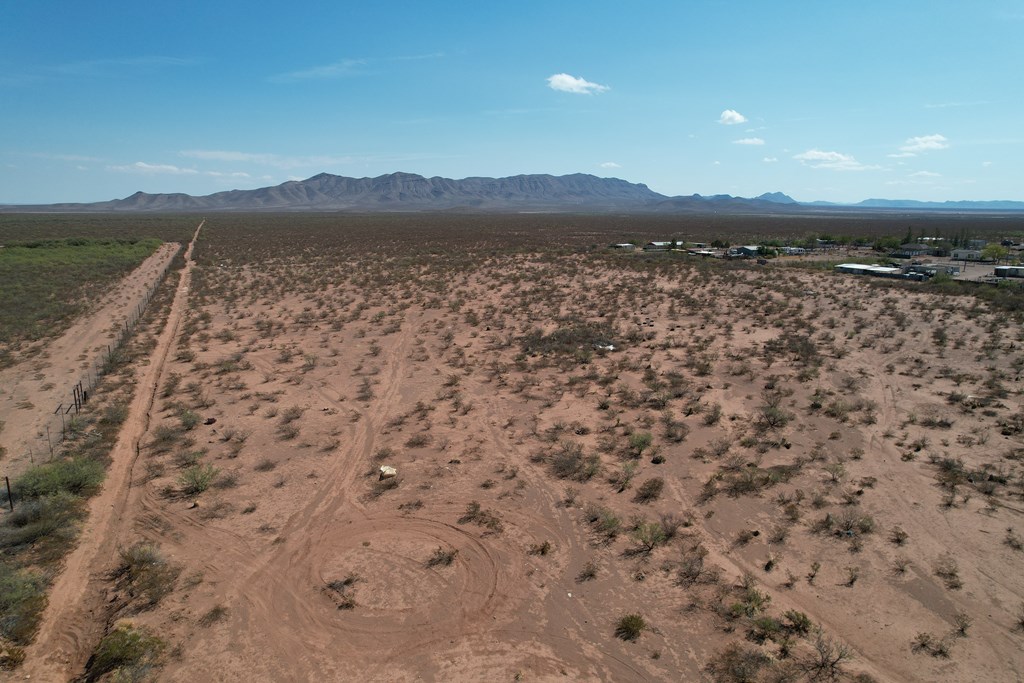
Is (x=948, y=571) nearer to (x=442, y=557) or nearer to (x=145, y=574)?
(x=442, y=557)

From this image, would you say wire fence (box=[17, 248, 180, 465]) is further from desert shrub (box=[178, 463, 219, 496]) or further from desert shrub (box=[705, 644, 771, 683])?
desert shrub (box=[705, 644, 771, 683])

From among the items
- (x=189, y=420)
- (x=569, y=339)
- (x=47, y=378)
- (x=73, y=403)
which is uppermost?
(x=569, y=339)

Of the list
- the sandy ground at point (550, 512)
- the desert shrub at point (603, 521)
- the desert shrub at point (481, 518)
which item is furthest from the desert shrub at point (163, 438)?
the desert shrub at point (603, 521)

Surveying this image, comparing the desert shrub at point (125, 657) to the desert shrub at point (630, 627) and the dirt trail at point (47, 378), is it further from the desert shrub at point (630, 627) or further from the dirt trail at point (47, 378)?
the dirt trail at point (47, 378)

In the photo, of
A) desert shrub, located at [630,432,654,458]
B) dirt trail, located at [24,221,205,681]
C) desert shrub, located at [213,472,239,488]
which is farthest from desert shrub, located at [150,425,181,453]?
desert shrub, located at [630,432,654,458]

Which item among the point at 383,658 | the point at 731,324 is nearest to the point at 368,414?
the point at 383,658

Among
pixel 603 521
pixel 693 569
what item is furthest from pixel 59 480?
pixel 693 569
